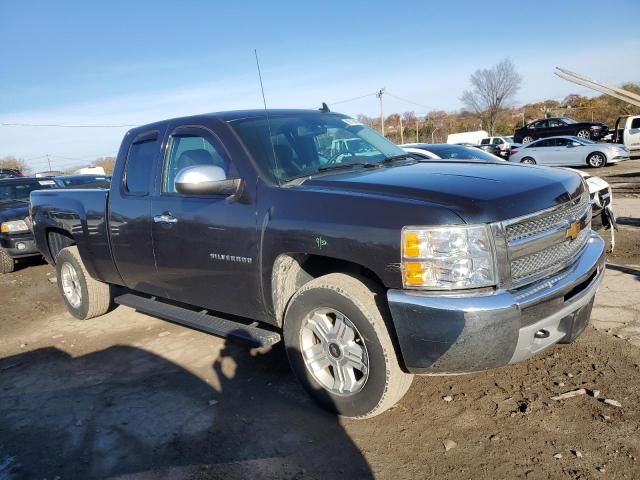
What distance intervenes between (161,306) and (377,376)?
7.44 ft

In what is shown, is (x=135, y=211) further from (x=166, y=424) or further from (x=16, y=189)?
(x=16, y=189)

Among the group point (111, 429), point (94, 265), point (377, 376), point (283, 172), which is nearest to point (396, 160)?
point (283, 172)

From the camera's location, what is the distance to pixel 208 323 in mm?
3793

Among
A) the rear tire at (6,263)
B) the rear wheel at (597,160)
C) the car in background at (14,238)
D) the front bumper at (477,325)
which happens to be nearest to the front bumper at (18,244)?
the car in background at (14,238)

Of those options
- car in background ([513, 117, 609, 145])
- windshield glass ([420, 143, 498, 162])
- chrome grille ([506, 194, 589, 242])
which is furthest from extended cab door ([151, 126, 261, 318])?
car in background ([513, 117, 609, 145])

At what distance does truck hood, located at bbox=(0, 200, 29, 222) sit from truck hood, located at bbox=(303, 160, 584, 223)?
7214 millimetres

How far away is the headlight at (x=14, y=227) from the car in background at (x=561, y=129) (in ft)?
84.6

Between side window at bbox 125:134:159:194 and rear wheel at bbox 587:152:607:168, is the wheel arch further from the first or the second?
rear wheel at bbox 587:152:607:168

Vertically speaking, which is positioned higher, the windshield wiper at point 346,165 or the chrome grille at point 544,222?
the windshield wiper at point 346,165

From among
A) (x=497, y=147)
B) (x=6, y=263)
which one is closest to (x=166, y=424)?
(x=6, y=263)

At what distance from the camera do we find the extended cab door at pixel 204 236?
3.40 m

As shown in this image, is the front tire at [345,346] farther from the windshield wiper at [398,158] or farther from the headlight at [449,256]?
the windshield wiper at [398,158]

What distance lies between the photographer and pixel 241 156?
3.49 meters

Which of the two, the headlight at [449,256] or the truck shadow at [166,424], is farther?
the truck shadow at [166,424]
